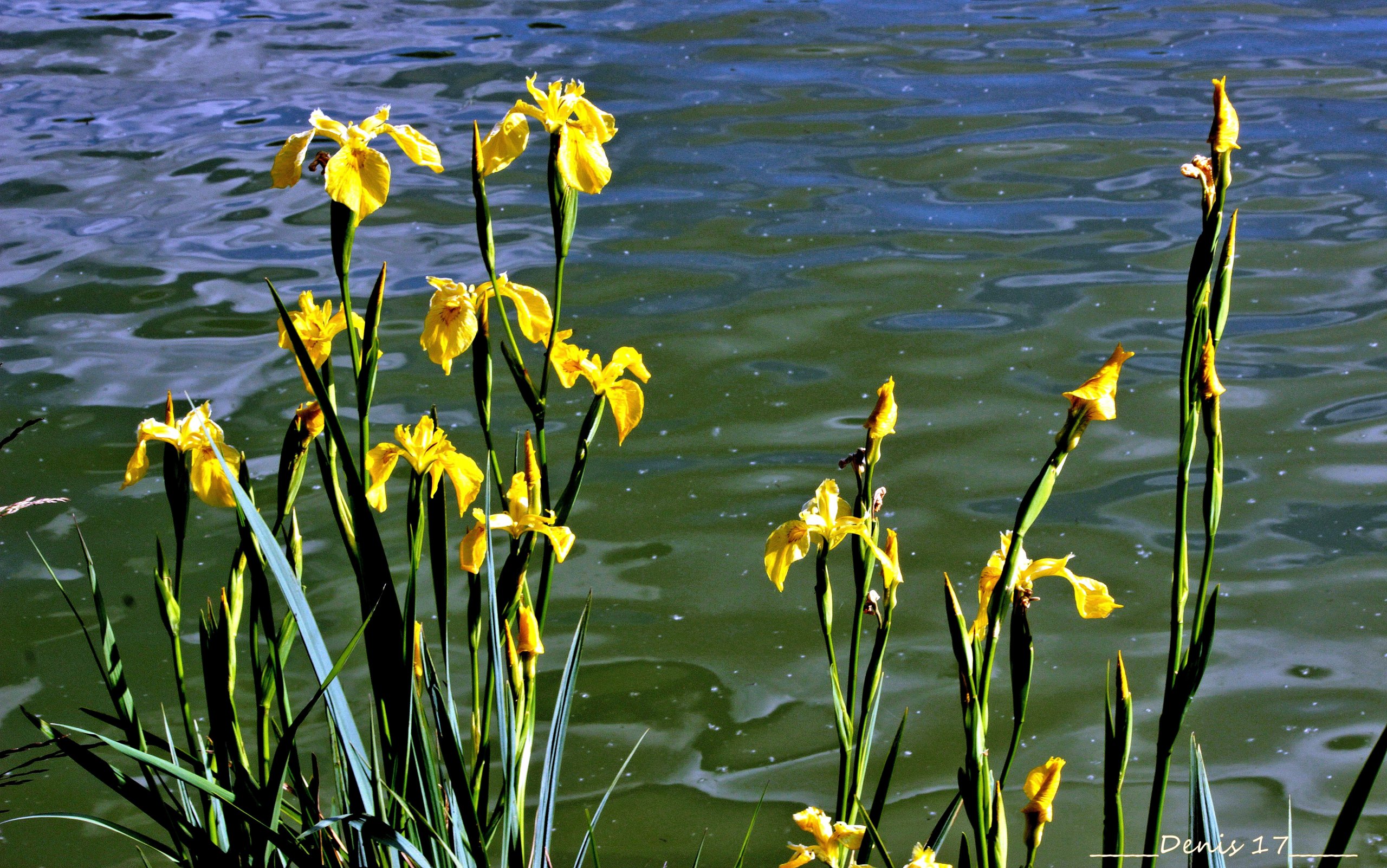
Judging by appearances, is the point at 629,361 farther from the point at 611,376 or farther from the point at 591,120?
the point at 591,120

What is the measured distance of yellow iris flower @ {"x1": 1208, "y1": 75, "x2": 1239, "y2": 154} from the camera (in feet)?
2.07

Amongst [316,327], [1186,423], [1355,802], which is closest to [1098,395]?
[1186,423]

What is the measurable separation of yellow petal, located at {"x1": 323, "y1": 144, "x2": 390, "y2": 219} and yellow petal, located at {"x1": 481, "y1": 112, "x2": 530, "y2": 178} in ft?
0.26

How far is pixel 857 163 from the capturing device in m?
3.69

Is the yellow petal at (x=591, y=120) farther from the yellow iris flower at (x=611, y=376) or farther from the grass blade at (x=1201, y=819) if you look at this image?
the grass blade at (x=1201, y=819)

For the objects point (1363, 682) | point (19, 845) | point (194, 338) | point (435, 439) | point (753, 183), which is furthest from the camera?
point (753, 183)

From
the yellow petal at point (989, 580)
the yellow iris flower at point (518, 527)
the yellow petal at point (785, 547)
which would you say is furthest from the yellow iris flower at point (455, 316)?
the yellow petal at point (989, 580)

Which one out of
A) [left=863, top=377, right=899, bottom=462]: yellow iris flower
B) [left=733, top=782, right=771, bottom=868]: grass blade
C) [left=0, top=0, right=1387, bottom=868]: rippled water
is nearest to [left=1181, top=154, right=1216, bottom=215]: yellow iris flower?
[left=863, top=377, right=899, bottom=462]: yellow iris flower

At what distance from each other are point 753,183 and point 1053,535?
179cm

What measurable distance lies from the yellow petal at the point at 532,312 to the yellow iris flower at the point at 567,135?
89 millimetres

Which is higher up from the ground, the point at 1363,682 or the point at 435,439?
the point at 435,439

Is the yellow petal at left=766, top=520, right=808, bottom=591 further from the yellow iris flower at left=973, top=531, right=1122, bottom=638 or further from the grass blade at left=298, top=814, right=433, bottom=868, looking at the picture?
the grass blade at left=298, top=814, right=433, bottom=868

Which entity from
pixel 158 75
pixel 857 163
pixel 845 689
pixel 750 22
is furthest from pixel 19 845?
pixel 750 22

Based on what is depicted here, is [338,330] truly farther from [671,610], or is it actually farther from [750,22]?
[750,22]
